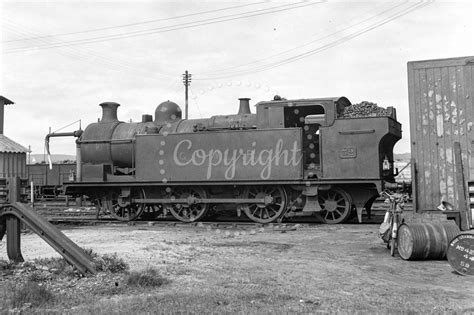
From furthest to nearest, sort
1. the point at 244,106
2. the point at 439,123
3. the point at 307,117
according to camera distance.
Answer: the point at 244,106 → the point at 307,117 → the point at 439,123

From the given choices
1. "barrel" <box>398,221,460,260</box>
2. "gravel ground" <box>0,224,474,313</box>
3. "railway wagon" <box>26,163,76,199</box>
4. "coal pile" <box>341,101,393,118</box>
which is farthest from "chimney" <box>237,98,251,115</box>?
"railway wagon" <box>26,163,76,199</box>

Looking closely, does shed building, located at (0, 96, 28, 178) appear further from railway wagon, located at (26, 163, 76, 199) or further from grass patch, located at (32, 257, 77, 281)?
grass patch, located at (32, 257, 77, 281)

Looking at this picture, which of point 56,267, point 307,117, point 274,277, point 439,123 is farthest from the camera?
point 307,117

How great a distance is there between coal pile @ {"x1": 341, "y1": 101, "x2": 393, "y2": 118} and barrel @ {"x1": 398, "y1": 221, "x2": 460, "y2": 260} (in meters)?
4.79

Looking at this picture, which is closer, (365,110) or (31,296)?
(31,296)

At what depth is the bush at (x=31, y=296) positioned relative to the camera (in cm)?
456

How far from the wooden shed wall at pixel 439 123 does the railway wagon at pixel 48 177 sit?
23570mm

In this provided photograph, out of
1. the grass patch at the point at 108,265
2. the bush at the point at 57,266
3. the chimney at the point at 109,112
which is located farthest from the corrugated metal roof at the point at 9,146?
the grass patch at the point at 108,265

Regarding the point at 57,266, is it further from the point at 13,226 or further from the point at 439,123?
the point at 439,123

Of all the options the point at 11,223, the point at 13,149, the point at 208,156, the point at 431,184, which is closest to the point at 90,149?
the point at 208,156

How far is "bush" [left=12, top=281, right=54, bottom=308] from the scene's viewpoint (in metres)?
4.56

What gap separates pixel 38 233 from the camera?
6.09 meters

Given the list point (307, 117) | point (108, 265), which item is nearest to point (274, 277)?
point (108, 265)

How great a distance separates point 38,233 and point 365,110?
8140 millimetres
